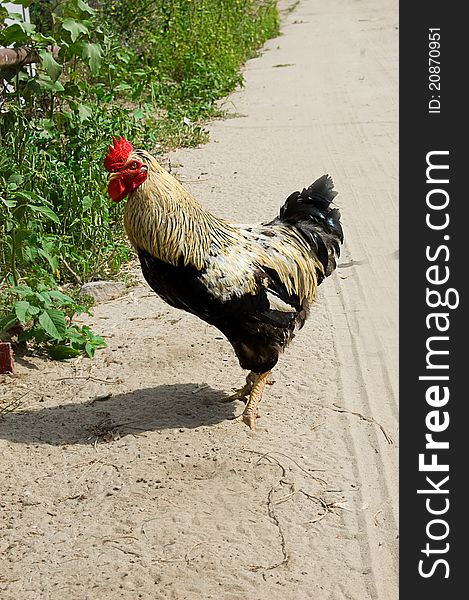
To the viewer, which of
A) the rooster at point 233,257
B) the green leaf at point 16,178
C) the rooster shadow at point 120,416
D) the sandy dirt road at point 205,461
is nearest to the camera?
the sandy dirt road at point 205,461

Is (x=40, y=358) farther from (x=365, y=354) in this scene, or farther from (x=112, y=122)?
(x=112, y=122)

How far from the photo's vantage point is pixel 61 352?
217 inches

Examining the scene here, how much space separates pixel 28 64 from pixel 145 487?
3.71 metres

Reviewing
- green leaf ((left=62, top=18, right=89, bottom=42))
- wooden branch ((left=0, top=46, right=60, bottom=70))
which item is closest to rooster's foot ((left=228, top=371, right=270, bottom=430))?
green leaf ((left=62, top=18, right=89, bottom=42))

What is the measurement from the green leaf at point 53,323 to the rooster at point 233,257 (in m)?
0.92

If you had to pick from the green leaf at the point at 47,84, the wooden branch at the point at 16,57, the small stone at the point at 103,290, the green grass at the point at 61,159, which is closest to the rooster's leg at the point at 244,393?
the green grass at the point at 61,159

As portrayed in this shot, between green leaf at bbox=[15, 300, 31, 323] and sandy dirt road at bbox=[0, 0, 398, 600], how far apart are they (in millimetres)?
464

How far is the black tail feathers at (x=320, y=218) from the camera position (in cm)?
503

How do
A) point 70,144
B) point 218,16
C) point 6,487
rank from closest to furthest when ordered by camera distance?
point 6,487 < point 70,144 < point 218,16

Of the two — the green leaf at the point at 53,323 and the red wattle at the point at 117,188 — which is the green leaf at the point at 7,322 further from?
the red wattle at the point at 117,188

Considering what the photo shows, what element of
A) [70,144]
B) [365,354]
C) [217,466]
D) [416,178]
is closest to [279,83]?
[416,178]

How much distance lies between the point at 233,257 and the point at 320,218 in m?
0.79

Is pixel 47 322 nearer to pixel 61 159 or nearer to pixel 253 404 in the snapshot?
pixel 253 404

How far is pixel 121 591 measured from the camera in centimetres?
351
